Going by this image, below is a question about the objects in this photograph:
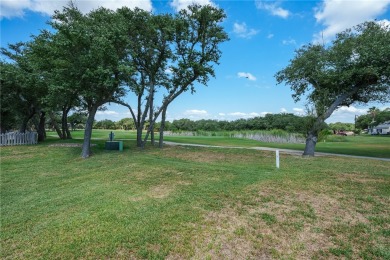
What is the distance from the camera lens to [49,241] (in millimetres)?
3768

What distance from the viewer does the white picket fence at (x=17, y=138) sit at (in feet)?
57.0

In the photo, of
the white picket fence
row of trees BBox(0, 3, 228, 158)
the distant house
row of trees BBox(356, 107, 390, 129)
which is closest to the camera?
row of trees BBox(0, 3, 228, 158)

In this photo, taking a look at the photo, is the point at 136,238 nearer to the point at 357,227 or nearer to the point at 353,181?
the point at 357,227

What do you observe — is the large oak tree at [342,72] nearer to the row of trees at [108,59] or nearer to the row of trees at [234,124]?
the row of trees at [108,59]

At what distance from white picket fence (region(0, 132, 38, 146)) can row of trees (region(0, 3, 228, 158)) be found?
8.99ft

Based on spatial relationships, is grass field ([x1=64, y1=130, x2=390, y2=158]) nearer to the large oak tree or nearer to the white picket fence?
the large oak tree

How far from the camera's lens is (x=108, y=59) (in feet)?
38.1

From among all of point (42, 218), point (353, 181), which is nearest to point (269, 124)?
point (353, 181)

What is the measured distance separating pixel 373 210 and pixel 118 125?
92.4 meters

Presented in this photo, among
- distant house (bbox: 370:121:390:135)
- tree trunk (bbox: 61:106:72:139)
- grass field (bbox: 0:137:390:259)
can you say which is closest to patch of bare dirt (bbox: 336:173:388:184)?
grass field (bbox: 0:137:390:259)

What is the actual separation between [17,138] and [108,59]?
12.4 metres

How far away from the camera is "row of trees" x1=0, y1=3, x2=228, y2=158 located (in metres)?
11.2

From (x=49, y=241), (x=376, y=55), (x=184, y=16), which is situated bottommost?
(x=49, y=241)

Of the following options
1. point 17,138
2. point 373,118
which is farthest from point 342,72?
point 373,118
